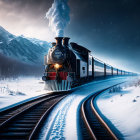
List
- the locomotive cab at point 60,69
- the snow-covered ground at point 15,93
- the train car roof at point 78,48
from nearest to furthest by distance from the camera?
the snow-covered ground at point 15,93 → the locomotive cab at point 60,69 → the train car roof at point 78,48

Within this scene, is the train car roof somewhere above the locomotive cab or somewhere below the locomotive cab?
above

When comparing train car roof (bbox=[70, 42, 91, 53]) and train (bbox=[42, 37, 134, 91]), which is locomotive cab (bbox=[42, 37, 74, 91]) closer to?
train (bbox=[42, 37, 134, 91])

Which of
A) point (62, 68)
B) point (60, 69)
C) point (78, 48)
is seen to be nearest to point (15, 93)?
A: point (60, 69)

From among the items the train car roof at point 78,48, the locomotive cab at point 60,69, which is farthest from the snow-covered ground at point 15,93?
the train car roof at point 78,48

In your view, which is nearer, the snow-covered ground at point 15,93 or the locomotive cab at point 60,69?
the snow-covered ground at point 15,93

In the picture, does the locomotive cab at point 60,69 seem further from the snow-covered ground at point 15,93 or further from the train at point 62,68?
the snow-covered ground at point 15,93

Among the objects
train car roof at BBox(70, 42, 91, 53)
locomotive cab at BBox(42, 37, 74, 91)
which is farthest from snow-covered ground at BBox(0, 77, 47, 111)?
train car roof at BBox(70, 42, 91, 53)

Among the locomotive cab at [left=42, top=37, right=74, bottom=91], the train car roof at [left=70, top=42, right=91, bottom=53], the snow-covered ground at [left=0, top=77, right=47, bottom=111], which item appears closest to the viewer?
the snow-covered ground at [left=0, top=77, right=47, bottom=111]

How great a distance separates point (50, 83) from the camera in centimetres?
1084

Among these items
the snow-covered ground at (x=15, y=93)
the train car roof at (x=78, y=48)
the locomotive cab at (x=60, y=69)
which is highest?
the train car roof at (x=78, y=48)

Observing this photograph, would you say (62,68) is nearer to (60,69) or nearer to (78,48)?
(60,69)

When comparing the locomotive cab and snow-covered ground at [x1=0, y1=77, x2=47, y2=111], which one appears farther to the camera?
the locomotive cab

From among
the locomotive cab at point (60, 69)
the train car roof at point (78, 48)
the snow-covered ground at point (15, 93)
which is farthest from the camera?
the train car roof at point (78, 48)

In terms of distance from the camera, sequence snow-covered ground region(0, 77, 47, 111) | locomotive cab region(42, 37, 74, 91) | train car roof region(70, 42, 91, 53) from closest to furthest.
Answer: snow-covered ground region(0, 77, 47, 111) < locomotive cab region(42, 37, 74, 91) < train car roof region(70, 42, 91, 53)
